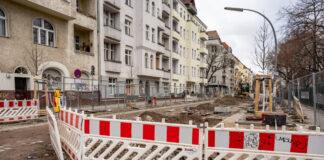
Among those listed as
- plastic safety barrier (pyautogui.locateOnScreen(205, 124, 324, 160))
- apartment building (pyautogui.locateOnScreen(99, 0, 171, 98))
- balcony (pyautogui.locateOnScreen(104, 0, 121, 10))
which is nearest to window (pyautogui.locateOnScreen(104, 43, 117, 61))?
apartment building (pyautogui.locateOnScreen(99, 0, 171, 98))

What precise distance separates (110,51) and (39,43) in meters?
7.62

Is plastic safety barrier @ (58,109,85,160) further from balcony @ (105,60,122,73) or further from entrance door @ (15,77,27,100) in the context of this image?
balcony @ (105,60,122,73)

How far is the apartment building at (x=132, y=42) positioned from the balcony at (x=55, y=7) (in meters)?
3.78

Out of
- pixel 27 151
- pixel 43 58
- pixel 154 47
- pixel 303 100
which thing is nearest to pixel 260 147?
pixel 27 151

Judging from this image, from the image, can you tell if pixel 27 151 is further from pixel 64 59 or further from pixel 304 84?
pixel 64 59

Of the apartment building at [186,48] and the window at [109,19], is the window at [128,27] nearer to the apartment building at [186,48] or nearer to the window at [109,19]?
the window at [109,19]

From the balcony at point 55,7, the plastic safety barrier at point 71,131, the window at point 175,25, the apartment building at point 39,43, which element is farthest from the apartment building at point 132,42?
the plastic safety barrier at point 71,131

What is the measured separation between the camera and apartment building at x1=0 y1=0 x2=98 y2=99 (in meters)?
13.1

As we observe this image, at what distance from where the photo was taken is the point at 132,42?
24438 mm

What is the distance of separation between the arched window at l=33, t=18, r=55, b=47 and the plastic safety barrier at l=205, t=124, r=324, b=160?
16.2 meters

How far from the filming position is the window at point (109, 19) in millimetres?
21578

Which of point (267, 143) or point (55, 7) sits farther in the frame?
point (55, 7)

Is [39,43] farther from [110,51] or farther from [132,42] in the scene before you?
[132,42]

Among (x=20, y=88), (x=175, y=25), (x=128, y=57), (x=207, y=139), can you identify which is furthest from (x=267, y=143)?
(x=175, y=25)
